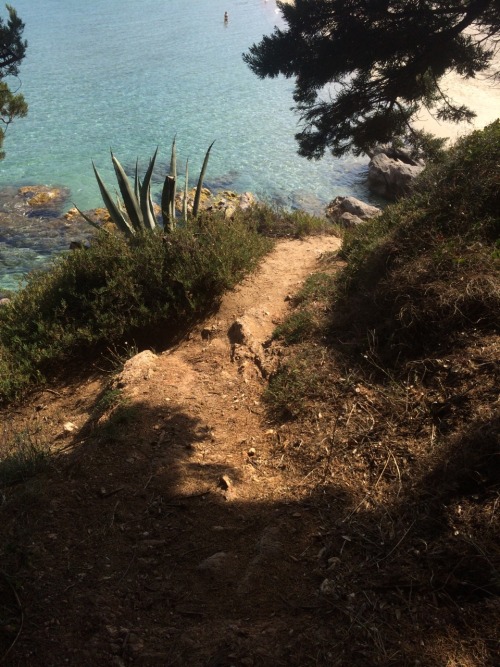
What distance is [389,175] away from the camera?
14586mm

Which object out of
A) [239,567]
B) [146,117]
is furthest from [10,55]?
[239,567]

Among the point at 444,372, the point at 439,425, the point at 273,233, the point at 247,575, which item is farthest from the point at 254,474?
the point at 273,233

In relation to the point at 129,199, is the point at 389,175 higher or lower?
lower

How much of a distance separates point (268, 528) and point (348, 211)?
9703 millimetres

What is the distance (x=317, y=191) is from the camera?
1449 cm

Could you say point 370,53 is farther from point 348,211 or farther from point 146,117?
point 146,117

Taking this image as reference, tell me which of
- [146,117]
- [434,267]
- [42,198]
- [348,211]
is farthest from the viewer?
[146,117]

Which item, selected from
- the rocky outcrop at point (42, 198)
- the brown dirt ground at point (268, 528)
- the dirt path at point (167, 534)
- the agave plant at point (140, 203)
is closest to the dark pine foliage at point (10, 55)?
the agave plant at point (140, 203)

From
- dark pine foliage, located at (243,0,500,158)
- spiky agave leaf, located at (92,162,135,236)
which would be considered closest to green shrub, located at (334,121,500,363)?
dark pine foliage, located at (243,0,500,158)

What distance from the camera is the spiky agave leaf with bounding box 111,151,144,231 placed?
24.5 feet

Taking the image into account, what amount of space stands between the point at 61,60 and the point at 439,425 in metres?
26.3

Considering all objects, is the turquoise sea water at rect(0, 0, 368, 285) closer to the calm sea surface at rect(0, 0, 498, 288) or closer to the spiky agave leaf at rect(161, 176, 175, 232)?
the calm sea surface at rect(0, 0, 498, 288)

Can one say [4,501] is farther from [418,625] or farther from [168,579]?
[418,625]

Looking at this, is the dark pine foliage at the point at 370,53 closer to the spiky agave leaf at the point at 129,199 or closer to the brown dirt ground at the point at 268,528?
the spiky agave leaf at the point at 129,199
